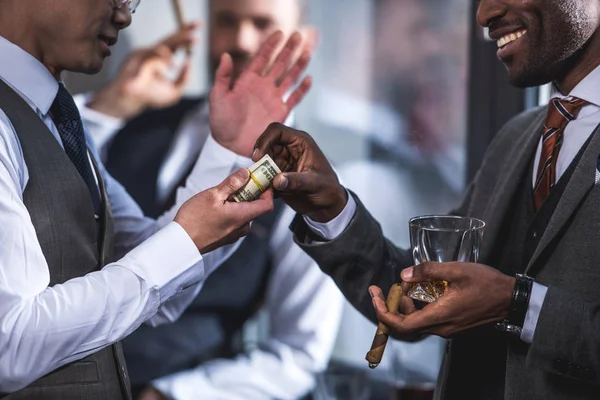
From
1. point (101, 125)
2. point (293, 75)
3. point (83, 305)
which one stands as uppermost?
point (293, 75)

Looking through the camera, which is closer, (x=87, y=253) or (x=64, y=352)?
(x=64, y=352)

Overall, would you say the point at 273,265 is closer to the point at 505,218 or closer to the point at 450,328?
the point at 505,218

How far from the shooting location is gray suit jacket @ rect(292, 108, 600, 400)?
150 cm

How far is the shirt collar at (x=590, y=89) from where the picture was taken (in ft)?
5.73

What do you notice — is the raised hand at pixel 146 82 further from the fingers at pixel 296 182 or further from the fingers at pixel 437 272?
the fingers at pixel 437 272

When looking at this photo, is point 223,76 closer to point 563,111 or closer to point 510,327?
point 563,111

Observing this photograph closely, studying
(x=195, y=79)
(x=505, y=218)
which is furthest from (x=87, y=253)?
(x=195, y=79)

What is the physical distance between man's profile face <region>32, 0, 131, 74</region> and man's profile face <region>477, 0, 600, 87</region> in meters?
0.87

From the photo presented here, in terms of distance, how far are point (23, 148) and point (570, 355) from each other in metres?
1.07

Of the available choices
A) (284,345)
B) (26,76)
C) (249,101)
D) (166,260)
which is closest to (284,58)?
(249,101)

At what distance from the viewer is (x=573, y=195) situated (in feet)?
5.24

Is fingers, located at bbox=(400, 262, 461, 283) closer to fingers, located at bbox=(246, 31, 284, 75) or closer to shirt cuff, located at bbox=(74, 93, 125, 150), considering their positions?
fingers, located at bbox=(246, 31, 284, 75)

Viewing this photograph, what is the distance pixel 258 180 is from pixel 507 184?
24.2 inches

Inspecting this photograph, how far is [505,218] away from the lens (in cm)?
182
